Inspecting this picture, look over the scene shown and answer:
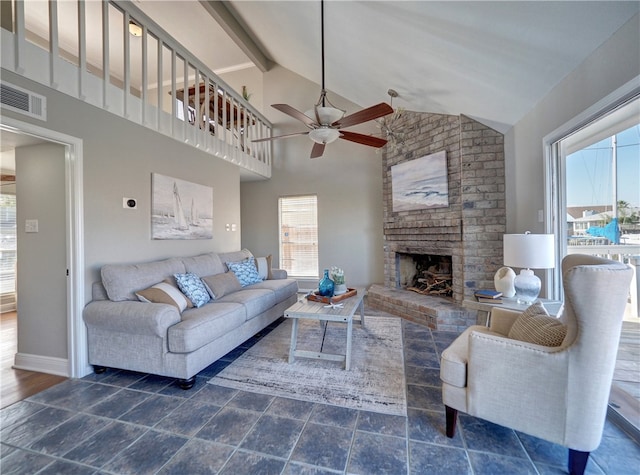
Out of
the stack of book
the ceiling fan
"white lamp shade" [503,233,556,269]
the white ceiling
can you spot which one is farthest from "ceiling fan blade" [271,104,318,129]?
the stack of book

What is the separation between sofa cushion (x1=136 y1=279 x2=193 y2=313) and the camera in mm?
2428

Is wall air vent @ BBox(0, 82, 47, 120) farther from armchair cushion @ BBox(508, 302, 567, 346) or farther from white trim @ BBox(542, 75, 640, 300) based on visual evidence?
white trim @ BBox(542, 75, 640, 300)

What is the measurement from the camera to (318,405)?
1937 millimetres

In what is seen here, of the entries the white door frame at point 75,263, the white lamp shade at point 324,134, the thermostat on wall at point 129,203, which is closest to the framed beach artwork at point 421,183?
the white lamp shade at point 324,134

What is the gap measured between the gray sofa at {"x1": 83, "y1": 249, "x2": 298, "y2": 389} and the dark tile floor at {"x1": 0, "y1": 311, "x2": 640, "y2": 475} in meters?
0.24

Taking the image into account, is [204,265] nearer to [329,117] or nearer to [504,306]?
[329,117]

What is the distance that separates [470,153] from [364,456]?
11.4 feet

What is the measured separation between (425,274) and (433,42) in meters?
3.27

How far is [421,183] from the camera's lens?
A: 4.11 m

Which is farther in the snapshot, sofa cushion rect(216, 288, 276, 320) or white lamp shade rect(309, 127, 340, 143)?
sofa cushion rect(216, 288, 276, 320)

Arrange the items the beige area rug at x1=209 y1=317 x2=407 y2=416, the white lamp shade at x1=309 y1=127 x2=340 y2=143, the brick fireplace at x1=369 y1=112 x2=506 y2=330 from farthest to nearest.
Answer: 1. the brick fireplace at x1=369 y1=112 x2=506 y2=330
2. the white lamp shade at x1=309 y1=127 x2=340 y2=143
3. the beige area rug at x1=209 y1=317 x2=407 y2=416

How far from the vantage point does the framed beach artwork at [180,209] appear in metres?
3.22

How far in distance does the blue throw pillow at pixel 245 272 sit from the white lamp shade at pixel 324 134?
2.10 meters

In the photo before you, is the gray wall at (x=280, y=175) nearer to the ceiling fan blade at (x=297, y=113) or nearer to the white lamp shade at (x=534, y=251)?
the white lamp shade at (x=534, y=251)
